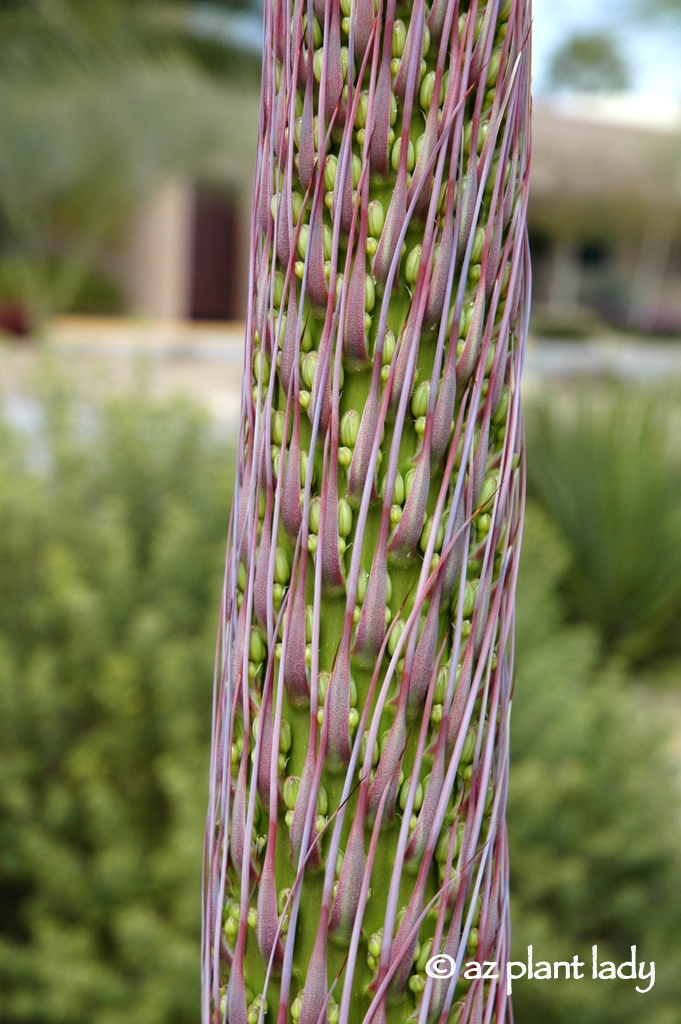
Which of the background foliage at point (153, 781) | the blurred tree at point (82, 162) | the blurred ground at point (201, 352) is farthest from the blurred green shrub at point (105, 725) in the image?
the blurred ground at point (201, 352)

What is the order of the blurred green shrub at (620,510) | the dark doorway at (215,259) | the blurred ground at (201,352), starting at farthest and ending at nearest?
the dark doorway at (215,259)
the blurred ground at (201,352)
the blurred green shrub at (620,510)

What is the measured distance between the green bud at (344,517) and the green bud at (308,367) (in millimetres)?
90

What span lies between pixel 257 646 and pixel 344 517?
0.41ft

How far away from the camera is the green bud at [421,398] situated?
66 cm

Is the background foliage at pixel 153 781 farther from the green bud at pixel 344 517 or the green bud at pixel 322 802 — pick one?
the green bud at pixel 344 517

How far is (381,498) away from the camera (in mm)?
667

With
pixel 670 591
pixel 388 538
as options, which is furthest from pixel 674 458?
pixel 388 538

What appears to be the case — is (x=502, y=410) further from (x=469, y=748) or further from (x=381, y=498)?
(x=469, y=748)

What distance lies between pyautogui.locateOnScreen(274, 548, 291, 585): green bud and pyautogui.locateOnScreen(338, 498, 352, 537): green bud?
0.17ft

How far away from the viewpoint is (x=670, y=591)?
444 centimetres

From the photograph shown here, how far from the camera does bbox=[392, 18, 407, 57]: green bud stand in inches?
25.1

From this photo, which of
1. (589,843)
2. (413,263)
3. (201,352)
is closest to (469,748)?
(413,263)

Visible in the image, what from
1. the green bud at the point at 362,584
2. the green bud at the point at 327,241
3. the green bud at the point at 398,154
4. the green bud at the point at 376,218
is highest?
the green bud at the point at 398,154

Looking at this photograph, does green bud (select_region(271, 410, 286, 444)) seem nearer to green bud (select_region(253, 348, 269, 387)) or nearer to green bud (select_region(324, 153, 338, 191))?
green bud (select_region(253, 348, 269, 387))
